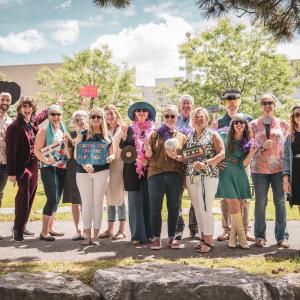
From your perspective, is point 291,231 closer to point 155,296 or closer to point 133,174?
point 133,174

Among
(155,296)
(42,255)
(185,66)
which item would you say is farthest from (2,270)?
(185,66)

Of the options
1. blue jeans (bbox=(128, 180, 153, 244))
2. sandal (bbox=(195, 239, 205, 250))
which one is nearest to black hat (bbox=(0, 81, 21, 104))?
blue jeans (bbox=(128, 180, 153, 244))

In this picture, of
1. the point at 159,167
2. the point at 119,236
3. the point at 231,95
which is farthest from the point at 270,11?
the point at 119,236

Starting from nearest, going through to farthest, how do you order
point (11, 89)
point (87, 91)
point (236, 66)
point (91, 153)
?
point (91, 153) → point (87, 91) → point (11, 89) → point (236, 66)

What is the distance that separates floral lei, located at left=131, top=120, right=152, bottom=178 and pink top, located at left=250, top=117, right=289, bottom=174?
4.93ft

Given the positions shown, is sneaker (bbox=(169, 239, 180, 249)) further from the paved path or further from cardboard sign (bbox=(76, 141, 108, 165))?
cardboard sign (bbox=(76, 141, 108, 165))

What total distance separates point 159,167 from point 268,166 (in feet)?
5.08

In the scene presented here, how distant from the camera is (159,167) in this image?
6.29m

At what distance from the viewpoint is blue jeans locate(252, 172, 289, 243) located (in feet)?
21.6

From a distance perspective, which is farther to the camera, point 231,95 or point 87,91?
point 87,91

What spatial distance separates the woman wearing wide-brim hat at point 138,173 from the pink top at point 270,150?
1517 mm

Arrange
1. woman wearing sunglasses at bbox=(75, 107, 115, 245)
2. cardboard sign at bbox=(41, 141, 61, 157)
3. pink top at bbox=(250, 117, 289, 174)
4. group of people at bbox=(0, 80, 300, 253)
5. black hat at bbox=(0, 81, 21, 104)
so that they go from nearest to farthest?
group of people at bbox=(0, 80, 300, 253) → pink top at bbox=(250, 117, 289, 174) → woman wearing sunglasses at bbox=(75, 107, 115, 245) → cardboard sign at bbox=(41, 141, 61, 157) → black hat at bbox=(0, 81, 21, 104)

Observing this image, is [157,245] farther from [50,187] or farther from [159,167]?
[50,187]

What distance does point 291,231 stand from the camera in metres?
7.80
